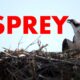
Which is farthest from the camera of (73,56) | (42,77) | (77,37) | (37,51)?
(77,37)

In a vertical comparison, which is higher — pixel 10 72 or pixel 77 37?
pixel 77 37

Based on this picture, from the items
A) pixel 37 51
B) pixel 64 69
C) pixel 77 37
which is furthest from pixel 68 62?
pixel 77 37

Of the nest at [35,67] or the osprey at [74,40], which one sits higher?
the osprey at [74,40]

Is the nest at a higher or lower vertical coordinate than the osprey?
lower

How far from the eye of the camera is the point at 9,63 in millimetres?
7422

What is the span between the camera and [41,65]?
732 cm

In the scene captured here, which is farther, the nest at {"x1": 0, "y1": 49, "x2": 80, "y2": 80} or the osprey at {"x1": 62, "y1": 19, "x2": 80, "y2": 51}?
the osprey at {"x1": 62, "y1": 19, "x2": 80, "y2": 51}

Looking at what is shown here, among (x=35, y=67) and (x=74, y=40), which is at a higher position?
(x=74, y=40)

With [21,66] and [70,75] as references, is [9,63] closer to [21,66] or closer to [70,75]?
[21,66]

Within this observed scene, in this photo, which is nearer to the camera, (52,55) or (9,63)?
(9,63)

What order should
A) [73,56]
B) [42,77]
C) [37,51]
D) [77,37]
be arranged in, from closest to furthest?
[42,77]
[37,51]
[73,56]
[77,37]

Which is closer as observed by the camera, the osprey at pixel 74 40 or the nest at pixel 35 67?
the nest at pixel 35 67

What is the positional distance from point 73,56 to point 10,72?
142 centimetres

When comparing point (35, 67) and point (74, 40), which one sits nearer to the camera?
point (35, 67)
